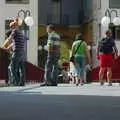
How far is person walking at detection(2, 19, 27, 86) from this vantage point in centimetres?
1650

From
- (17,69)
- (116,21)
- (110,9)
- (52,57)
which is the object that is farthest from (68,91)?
(110,9)

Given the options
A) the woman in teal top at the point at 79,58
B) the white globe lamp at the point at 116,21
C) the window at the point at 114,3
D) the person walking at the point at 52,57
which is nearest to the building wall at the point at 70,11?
the window at the point at 114,3

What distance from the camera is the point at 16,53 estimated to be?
54.3 ft

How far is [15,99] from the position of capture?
1059cm

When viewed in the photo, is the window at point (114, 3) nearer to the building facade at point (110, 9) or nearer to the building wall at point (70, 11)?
the building facade at point (110, 9)

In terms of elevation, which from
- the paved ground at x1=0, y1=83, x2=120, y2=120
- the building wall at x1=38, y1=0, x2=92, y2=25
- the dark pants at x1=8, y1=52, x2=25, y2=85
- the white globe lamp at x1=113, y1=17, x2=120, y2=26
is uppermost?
the building wall at x1=38, y1=0, x2=92, y2=25

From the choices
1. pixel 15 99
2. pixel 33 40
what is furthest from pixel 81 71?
pixel 33 40

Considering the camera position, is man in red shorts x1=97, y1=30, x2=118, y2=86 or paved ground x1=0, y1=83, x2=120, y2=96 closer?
paved ground x1=0, y1=83, x2=120, y2=96

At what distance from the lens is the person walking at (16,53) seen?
16.5 m

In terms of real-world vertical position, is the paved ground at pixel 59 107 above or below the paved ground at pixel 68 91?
below

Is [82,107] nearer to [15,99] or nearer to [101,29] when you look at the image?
[15,99]

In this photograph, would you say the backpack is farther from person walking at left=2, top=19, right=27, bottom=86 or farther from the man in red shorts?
person walking at left=2, top=19, right=27, bottom=86

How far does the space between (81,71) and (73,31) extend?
36.8 metres

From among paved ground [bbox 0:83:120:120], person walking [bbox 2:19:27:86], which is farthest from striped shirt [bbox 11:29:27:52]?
paved ground [bbox 0:83:120:120]
